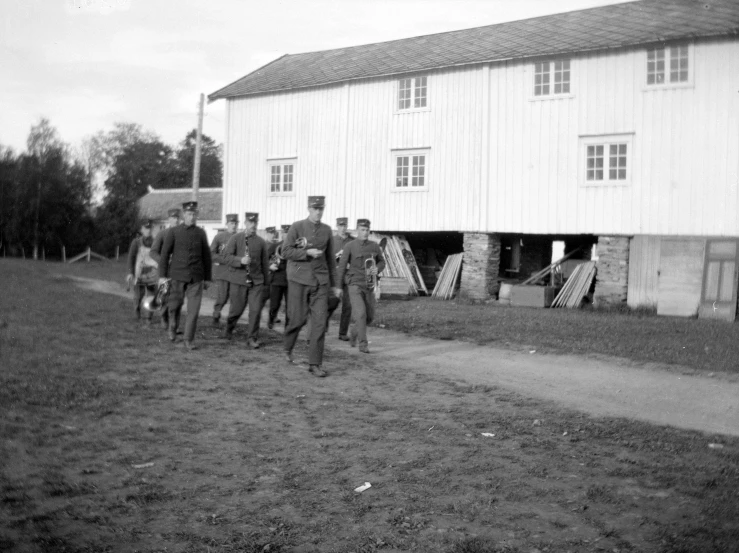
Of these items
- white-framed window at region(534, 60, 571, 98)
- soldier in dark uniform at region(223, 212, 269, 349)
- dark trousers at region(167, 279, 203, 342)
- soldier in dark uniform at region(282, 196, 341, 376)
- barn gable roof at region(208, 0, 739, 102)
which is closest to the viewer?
soldier in dark uniform at region(282, 196, 341, 376)

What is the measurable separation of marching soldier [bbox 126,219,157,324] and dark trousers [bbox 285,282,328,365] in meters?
5.26

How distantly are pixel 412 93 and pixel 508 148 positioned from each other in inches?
163

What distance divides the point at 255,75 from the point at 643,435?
26.3 metres

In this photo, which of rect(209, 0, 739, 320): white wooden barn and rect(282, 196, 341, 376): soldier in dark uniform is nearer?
rect(282, 196, 341, 376): soldier in dark uniform

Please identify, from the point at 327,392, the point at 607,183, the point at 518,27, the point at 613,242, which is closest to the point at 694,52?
the point at 607,183

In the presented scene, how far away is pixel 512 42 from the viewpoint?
2370 centimetres

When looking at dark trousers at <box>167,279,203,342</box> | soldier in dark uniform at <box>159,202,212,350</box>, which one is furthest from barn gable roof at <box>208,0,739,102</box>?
dark trousers at <box>167,279,203,342</box>

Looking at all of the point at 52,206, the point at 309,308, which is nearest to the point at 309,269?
the point at 309,308

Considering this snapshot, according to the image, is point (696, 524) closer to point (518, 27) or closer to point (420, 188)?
point (420, 188)

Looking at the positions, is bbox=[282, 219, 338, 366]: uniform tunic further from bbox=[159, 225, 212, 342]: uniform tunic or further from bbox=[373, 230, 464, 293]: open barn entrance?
bbox=[373, 230, 464, 293]: open barn entrance

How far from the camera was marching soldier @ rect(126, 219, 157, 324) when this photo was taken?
14.8 m

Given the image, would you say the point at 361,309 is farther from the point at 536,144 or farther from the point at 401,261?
the point at 401,261

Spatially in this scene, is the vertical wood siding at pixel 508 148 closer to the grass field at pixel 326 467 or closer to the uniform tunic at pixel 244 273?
the uniform tunic at pixel 244 273

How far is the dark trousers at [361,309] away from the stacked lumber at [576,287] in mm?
11449
